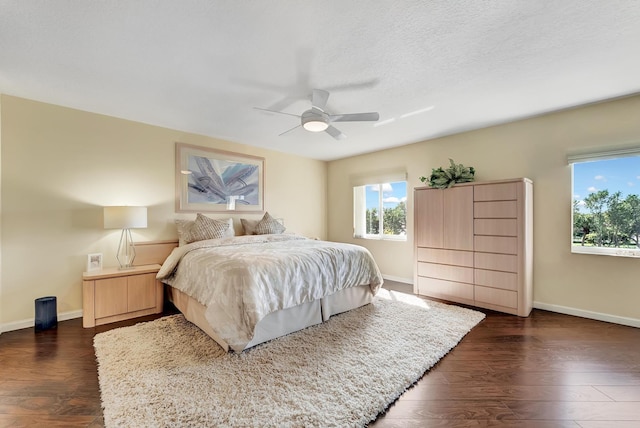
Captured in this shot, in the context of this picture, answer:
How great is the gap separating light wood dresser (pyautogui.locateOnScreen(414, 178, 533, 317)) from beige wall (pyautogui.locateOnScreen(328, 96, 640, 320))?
0.70 feet

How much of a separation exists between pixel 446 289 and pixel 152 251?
165 inches

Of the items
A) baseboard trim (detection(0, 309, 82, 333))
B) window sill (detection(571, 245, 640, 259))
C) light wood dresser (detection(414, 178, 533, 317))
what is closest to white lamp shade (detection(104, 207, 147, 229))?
baseboard trim (detection(0, 309, 82, 333))

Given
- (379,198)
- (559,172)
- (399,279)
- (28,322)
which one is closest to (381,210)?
(379,198)

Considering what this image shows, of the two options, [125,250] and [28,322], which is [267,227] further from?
[28,322]

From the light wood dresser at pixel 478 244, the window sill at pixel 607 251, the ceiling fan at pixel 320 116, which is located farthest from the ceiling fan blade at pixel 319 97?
the window sill at pixel 607 251

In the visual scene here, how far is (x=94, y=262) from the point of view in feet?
10.7

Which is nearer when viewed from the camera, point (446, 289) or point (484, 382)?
point (484, 382)

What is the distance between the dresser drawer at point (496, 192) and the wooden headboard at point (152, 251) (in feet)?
14.3

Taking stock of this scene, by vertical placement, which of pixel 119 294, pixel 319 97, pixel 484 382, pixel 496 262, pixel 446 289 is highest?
pixel 319 97

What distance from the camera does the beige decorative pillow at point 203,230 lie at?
3.70 m

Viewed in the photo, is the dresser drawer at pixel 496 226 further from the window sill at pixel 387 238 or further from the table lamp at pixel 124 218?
the table lamp at pixel 124 218

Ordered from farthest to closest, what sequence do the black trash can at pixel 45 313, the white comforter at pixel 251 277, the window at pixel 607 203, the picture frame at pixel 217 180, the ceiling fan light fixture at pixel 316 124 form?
1. the picture frame at pixel 217 180
2. the window at pixel 607 203
3. the black trash can at pixel 45 313
4. the ceiling fan light fixture at pixel 316 124
5. the white comforter at pixel 251 277

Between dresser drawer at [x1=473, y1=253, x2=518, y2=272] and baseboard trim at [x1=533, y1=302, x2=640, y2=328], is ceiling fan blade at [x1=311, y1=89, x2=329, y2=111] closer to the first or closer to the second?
dresser drawer at [x1=473, y1=253, x2=518, y2=272]

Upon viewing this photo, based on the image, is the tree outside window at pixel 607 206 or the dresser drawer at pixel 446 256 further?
the dresser drawer at pixel 446 256
